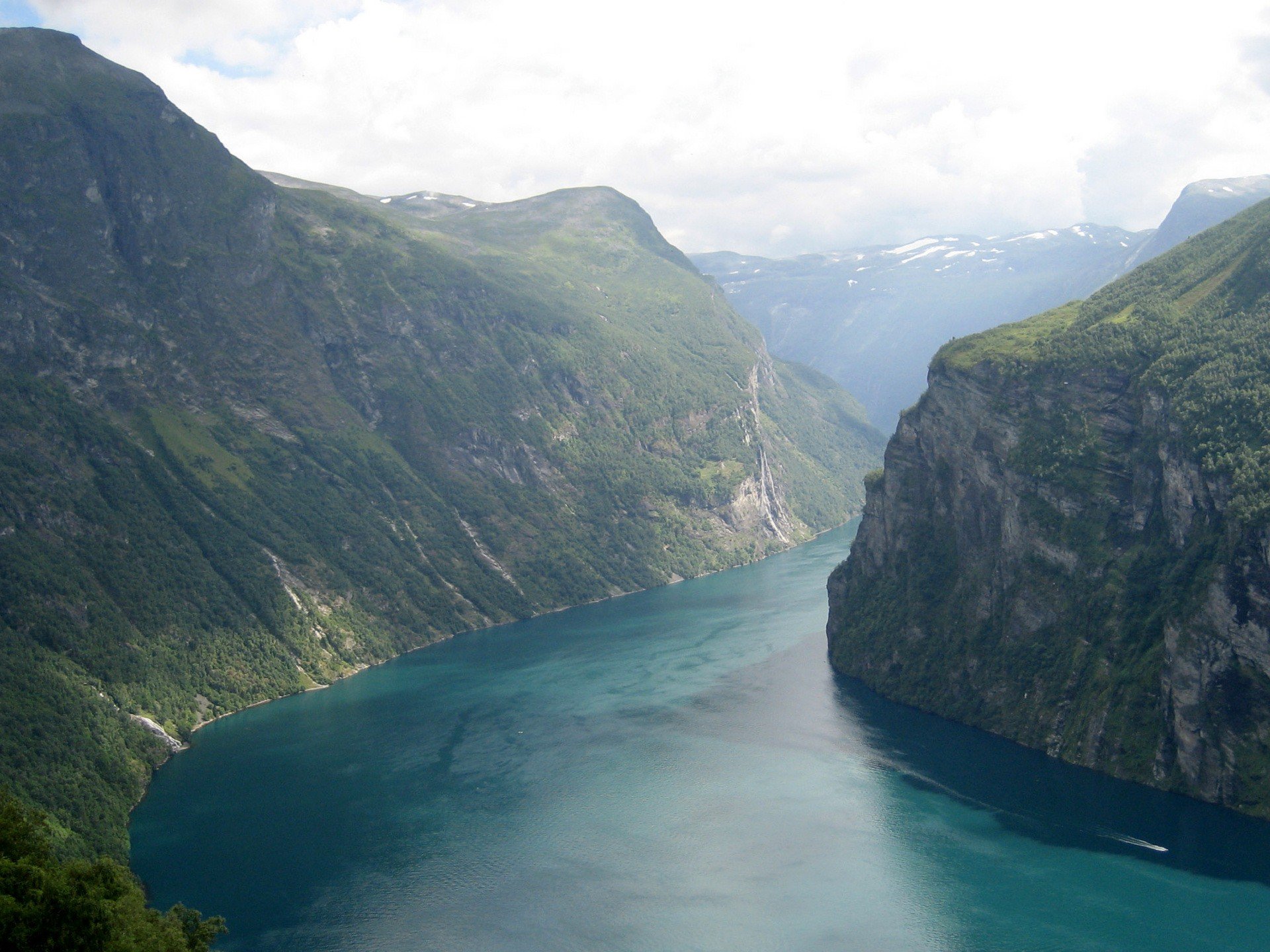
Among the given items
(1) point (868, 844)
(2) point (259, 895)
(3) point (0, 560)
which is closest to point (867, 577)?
(1) point (868, 844)

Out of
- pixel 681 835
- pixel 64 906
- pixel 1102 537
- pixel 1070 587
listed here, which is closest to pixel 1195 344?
pixel 1102 537

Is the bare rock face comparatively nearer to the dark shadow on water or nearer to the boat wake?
the dark shadow on water

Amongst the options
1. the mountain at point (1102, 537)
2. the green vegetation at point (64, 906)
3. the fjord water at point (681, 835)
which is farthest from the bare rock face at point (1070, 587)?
the green vegetation at point (64, 906)

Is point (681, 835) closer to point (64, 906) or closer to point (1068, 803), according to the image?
point (1068, 803)

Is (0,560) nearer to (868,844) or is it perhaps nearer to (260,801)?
(260,801)

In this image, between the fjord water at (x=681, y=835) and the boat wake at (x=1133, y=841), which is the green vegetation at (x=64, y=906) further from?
the boat wake at (x=1133, y=841)

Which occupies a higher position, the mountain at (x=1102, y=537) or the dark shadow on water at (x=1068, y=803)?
the mountain at (x=1102, y=537)
